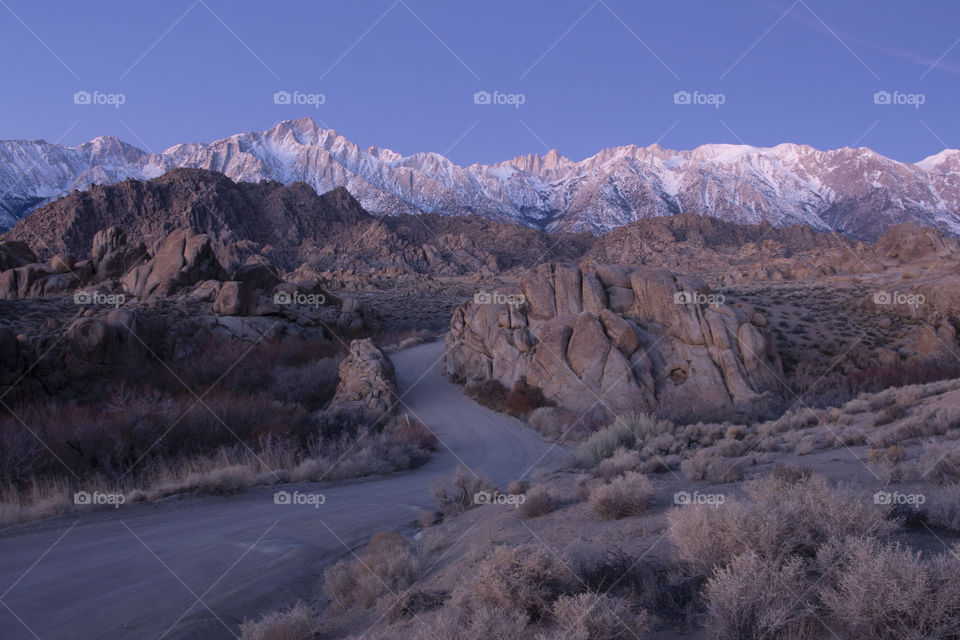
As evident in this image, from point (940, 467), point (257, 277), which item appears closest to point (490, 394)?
point (940, 467)

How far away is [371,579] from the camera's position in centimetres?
521

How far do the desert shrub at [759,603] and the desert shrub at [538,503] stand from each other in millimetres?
3704

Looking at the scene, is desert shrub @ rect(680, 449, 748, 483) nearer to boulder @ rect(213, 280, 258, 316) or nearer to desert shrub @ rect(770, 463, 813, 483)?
desert shrub @ rect(770, 463, 813, 483)

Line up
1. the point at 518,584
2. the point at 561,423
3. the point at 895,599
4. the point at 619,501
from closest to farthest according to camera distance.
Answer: the point at 895,599 < the point at 518,584 < the point at 619,501 < the point at 561,423

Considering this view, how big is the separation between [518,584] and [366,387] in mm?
17350

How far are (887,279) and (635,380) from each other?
108 ft

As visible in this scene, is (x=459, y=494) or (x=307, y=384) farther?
(x=307, y=384)

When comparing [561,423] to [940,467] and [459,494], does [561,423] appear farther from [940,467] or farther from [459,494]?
[940,467]

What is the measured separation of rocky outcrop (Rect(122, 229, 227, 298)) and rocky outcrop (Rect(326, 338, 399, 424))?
1762 centimetres

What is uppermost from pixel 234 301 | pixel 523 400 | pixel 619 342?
pixel 234 301

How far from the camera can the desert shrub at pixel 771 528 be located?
3.82 metres

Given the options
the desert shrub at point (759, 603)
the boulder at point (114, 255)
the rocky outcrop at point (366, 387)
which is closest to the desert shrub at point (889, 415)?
the desert shrub at point (759, 603)

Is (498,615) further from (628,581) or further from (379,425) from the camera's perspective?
(379,425)

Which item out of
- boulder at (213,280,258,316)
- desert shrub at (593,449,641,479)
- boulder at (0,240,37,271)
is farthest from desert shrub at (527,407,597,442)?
boulder at (0,240,37,271)
